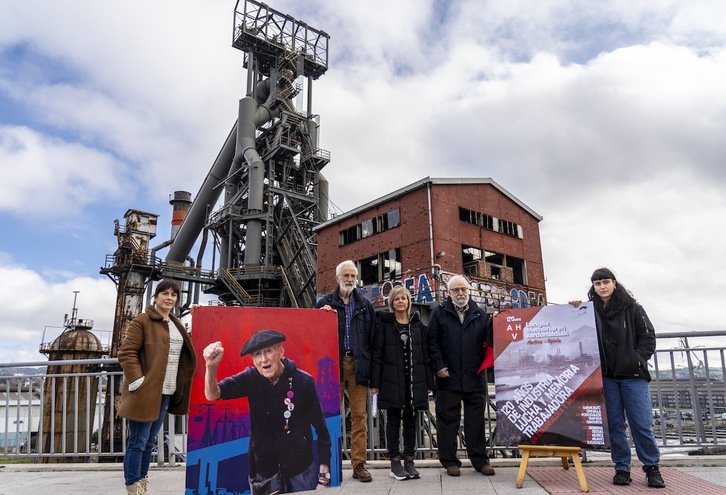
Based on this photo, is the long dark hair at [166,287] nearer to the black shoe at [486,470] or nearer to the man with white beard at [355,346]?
the man with white beard at [355,346]

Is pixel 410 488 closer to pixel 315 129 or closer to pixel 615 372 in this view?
pixel 615 372

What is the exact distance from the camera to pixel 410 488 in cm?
504

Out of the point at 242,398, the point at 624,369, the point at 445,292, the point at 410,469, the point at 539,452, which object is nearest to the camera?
the point at 242,398

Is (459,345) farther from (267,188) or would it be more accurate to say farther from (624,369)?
(267,188)

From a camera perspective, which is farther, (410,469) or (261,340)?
(410,469)

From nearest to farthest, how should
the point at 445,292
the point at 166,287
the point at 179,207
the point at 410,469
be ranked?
the point at 166,287
the point at 410,469
the point at 445,292
the point at 179,207

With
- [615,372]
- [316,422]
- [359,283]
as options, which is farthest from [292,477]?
[359,283]

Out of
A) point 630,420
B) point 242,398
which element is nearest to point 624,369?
point 630,420

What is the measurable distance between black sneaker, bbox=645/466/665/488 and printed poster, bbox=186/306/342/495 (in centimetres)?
303

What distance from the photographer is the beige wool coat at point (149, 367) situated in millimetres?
4605

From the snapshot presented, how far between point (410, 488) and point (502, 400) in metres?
1.41

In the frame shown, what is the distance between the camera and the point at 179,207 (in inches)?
1998

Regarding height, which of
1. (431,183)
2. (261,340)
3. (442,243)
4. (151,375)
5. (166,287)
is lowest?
(151,375)

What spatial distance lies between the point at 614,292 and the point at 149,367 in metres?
4.86
